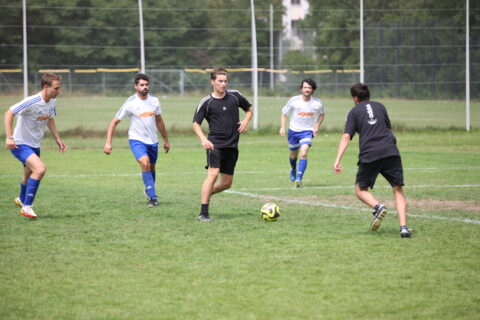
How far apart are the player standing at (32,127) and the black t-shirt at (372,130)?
4.33 m

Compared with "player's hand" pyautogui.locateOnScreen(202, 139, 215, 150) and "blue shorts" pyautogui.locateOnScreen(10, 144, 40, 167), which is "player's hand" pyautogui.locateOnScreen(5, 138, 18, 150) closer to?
"blue shorts" pyautogui.locateOnScreen(10, 144, 40, 167)

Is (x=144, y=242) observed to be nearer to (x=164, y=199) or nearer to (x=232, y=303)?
(x=232, y=303)

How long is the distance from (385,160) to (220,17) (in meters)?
20.7

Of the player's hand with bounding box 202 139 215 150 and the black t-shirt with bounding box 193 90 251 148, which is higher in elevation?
the black t-shirt with bounding box 193 90 251 148

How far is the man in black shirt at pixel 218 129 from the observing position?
10172 millimetres

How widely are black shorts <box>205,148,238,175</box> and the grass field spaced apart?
0.70m

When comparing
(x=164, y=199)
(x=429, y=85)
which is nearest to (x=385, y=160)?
(x=164, y=199)

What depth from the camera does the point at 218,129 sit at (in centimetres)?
1028

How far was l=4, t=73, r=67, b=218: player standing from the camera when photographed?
10594 mm

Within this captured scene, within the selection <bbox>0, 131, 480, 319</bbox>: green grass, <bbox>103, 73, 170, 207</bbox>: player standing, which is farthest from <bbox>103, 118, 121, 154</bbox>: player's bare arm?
<bbox>0, 131, 480, 319</bbox>: green grass

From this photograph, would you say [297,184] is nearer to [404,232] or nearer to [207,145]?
[207,145]

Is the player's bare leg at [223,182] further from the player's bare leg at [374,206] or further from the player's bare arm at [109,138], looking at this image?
the player's bare leg at [374,206]

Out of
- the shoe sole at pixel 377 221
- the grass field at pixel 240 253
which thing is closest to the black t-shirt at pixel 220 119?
the grass field at pixel 240 253

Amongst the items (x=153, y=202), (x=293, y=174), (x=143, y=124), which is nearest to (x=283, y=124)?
(x=293, y=174)
